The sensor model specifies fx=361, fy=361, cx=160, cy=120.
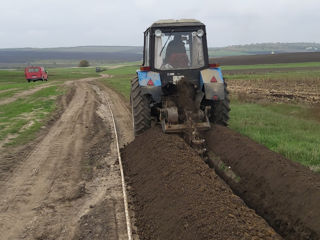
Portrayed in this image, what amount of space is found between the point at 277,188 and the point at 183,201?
1.40 metres

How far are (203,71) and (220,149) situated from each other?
223cm

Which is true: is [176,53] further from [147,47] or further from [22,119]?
[22,119]

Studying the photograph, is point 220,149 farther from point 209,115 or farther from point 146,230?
point 146,230

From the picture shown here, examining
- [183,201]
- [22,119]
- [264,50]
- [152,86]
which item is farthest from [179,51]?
[264,50]

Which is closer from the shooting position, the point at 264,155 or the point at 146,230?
the point at 146,230

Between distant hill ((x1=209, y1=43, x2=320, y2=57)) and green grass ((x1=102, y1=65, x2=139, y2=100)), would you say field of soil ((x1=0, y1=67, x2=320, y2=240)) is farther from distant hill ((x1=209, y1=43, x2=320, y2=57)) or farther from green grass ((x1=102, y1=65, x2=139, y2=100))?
distant hill ((x1=209, y1=43, x2=320, y2=57))

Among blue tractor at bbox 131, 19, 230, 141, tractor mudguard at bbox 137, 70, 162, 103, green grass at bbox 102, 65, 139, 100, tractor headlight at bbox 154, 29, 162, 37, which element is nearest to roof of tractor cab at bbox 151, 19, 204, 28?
blue tractor at bbox 131, 19, 230, 141

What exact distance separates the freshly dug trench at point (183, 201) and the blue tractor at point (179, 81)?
1294 millimetres

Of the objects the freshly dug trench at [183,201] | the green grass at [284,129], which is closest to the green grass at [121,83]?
the green grass at [284,129]

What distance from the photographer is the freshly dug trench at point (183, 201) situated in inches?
149

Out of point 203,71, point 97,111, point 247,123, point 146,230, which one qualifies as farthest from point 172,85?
point 97,111

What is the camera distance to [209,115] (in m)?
8.46

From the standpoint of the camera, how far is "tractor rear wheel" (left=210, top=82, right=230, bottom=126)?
334 inches

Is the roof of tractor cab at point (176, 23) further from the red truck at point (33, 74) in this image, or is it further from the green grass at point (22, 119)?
the red truck at point (33, 74)
